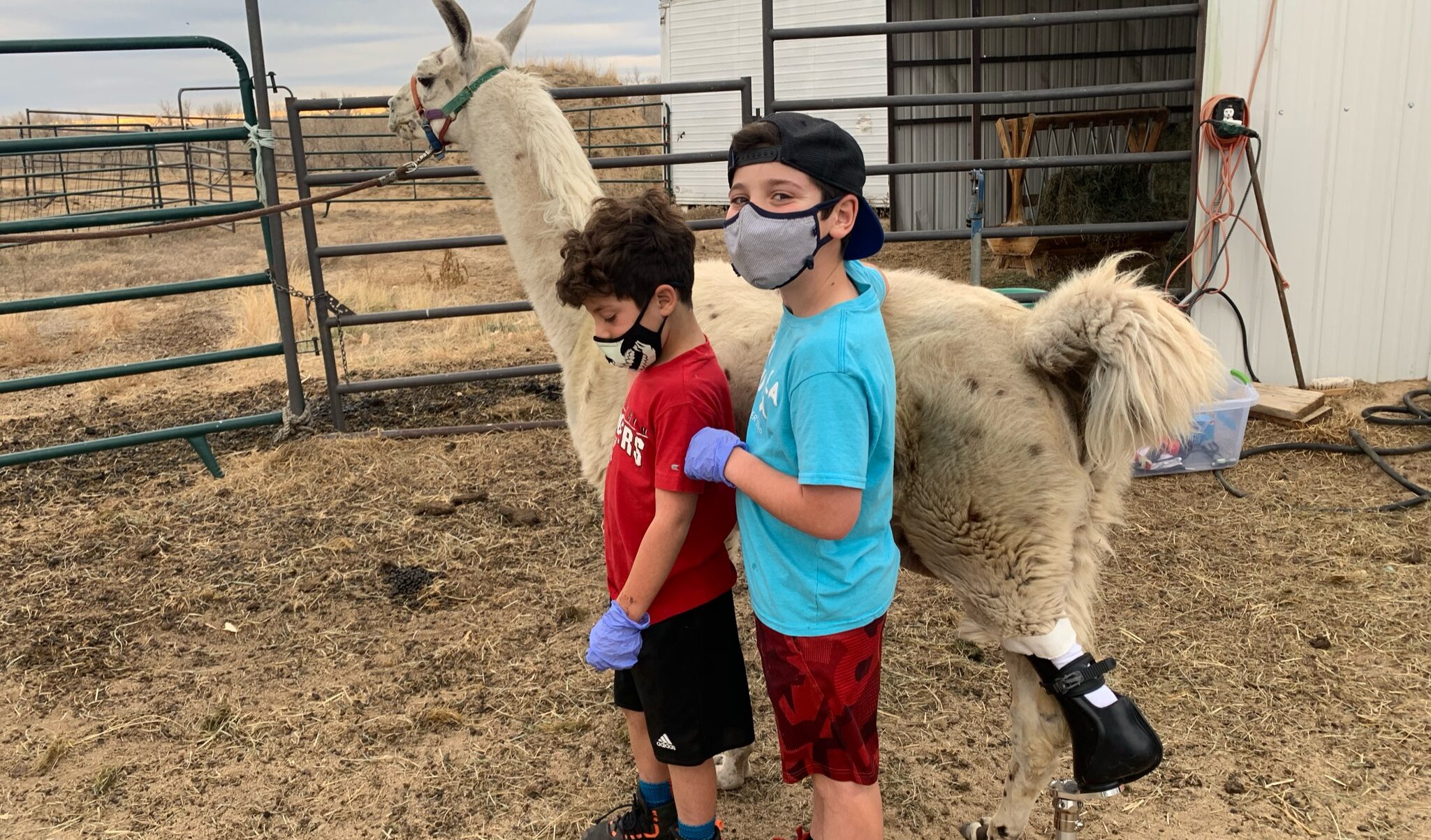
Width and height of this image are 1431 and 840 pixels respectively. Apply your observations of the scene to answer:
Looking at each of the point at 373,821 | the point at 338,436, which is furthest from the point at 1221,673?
the point at 338,436

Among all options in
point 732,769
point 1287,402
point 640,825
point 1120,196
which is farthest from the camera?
point 1120,196

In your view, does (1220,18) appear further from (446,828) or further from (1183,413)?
(446,828)

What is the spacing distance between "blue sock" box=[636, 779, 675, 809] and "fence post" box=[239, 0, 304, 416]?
13.6 feet

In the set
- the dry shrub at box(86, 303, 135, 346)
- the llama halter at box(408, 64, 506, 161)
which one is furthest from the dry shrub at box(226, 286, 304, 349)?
the llama halter at box(408, 64, 506, 161)

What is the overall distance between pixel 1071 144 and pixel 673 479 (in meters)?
10.8

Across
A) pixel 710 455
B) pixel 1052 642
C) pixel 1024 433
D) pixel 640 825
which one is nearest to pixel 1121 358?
pixel 1024 433

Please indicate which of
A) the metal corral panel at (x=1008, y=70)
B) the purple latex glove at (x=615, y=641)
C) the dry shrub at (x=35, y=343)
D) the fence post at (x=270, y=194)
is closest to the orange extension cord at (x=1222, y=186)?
the purple latex glove at (x=615, y=641)

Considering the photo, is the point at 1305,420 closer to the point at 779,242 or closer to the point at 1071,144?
the point at 779,242

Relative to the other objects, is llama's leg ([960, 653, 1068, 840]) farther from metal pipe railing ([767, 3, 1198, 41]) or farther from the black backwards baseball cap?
metal pipe railing ([767, 3, 1198, 41])

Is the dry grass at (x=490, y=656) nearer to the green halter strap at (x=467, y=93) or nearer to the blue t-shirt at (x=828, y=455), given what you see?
the blue t-shirt at (x=828, y=455)

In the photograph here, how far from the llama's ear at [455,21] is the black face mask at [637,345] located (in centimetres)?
206

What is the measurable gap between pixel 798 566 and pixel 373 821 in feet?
5.32

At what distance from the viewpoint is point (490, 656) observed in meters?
3.46

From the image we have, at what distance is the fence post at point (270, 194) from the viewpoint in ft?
17.5
